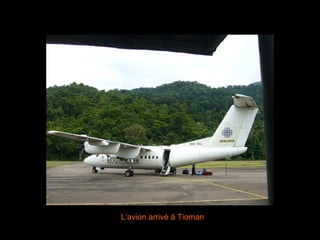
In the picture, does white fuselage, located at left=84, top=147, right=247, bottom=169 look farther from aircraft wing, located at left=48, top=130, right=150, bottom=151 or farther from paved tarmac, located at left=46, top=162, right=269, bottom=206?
paved tarmac, located at left=46, top=162, right=269, bottom=206

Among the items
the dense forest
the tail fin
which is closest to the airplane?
the tail fin

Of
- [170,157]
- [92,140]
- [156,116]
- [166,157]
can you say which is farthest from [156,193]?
[156,116]

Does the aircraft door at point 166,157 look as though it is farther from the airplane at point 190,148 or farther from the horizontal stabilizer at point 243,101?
the horizontal stabilizer at point 243,101

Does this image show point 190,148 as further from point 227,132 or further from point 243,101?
point 243,101

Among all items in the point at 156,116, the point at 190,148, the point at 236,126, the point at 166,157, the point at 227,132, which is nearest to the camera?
the point at 236,126

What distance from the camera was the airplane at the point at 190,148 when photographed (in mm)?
14414

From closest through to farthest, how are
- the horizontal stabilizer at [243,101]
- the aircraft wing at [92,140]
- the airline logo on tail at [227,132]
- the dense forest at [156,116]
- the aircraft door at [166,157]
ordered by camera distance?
the horizontal stabilizer at [243,101], the aircraft wing at [92,140], the airline logo on tail at [227,132], the dense forest at [156,116], the aircraft door at [166,157]

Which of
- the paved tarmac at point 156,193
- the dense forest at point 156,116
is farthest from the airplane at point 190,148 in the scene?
the paved tarmac at point 156,193

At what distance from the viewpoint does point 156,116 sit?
16844 millimetres

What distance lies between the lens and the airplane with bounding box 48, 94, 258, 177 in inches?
567

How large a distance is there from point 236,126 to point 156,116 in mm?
4032
